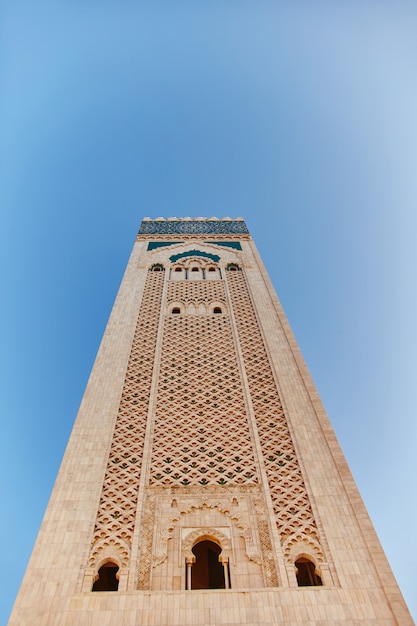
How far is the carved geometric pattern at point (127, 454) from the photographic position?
3598 mm

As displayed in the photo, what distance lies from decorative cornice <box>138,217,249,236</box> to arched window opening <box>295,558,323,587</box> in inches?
238

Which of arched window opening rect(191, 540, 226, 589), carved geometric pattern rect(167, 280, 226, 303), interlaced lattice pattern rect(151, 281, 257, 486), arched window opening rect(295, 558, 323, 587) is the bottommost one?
arched window opening rect(295, 558, 323, 587)

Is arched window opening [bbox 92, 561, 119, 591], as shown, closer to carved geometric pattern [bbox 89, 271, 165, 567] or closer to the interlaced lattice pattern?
carved geometric pattern [bbox 89, 271, 165, 567]

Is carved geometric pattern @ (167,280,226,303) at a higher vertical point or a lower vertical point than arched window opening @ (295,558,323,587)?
higher

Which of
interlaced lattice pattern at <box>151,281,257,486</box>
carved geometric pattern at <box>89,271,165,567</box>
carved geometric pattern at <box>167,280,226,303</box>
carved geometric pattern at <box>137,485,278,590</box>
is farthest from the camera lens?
carved geometric pattern at <box>167,280,226,303</box>

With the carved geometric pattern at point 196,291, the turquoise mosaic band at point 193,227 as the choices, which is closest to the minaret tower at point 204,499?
the carved geometric pattern at point 196,291

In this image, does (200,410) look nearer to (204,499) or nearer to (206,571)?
(204,499)

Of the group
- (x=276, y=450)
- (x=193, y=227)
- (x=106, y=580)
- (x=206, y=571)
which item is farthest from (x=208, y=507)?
(x=193, y=227)

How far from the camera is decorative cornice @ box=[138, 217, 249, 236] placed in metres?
8.84

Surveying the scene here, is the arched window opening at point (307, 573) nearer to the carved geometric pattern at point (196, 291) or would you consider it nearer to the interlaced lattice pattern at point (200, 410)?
the interlaced lattice pattern at point (200, 410)

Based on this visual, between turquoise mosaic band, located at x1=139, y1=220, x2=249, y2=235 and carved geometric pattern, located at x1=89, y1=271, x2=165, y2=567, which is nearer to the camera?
carved geometric pattern, located at x1=89, y1=271, x2=165, y2=567

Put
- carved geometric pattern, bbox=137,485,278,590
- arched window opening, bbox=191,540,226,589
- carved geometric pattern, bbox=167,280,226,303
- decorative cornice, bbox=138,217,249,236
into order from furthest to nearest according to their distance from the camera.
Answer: decorative cornice, bbox=138,217,249,236, carved geometric pattern, bbox=167,280,226,303, arched window opening, bbox=191,540,226,589, carved geometric pattern, bbox=137,485,278,590

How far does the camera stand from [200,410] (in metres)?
4.78

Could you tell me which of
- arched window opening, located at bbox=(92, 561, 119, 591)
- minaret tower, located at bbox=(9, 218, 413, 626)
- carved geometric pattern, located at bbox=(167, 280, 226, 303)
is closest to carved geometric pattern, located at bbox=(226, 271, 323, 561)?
minaret tower, located at bbox=(9, 218, 413, 626)
